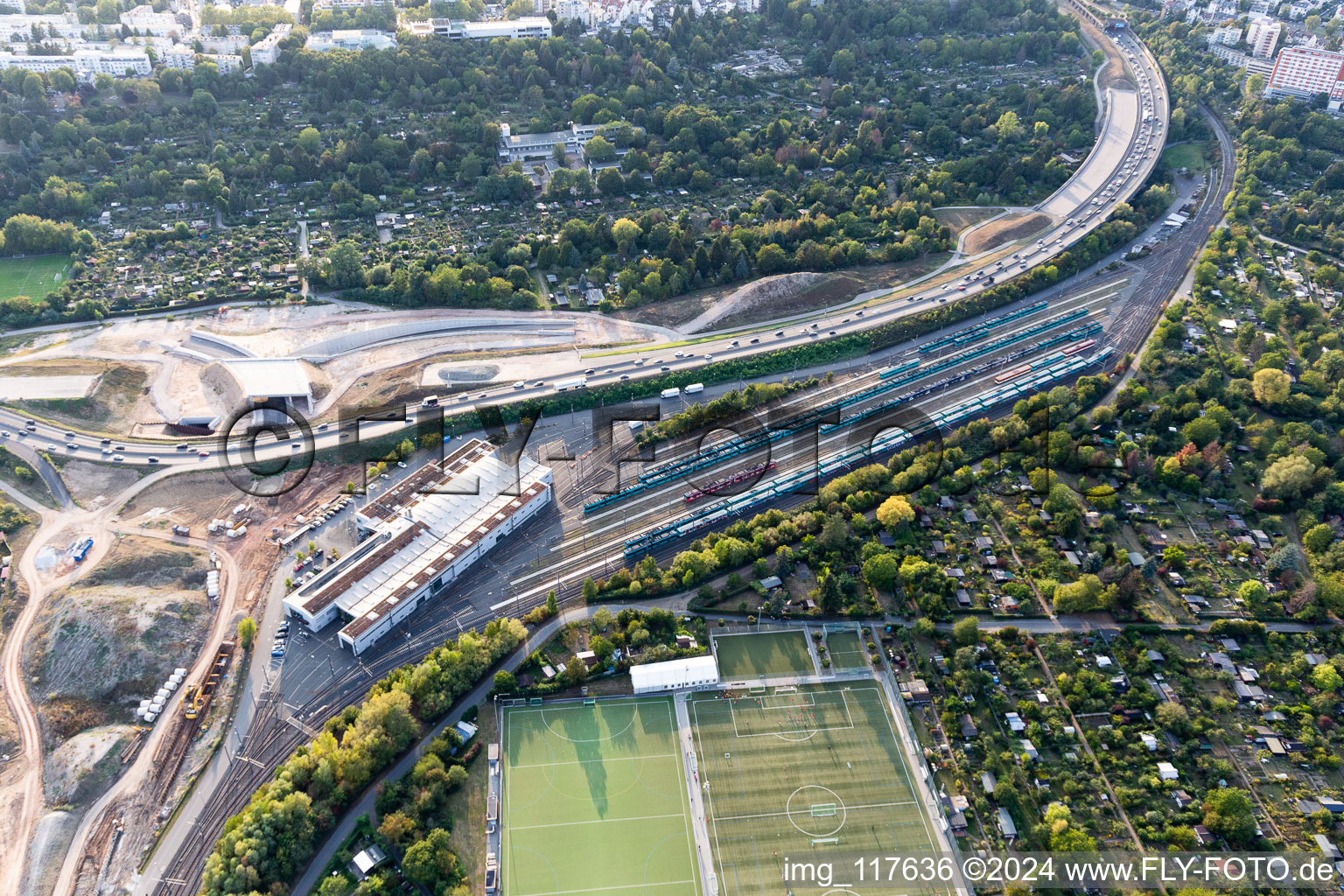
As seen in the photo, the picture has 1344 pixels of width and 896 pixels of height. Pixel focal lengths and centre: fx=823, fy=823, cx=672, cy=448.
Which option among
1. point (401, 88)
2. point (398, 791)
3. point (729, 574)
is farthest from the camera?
point (401, 88)

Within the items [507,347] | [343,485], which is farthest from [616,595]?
[507,347]

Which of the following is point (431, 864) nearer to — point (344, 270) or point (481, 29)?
point (344, 270)

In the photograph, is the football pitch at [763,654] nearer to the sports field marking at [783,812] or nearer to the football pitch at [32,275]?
the sports field marking at [783,812]

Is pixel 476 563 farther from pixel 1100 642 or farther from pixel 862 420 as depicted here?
pixel 1100 642

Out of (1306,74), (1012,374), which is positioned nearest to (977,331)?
(1012,374)

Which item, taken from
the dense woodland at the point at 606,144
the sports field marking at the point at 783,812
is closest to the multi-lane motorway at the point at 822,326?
the dense woodland at the point at 606,144

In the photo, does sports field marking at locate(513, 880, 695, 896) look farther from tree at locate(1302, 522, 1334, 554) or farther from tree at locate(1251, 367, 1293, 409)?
tree at locate(1251, 367, 1293, 409)
